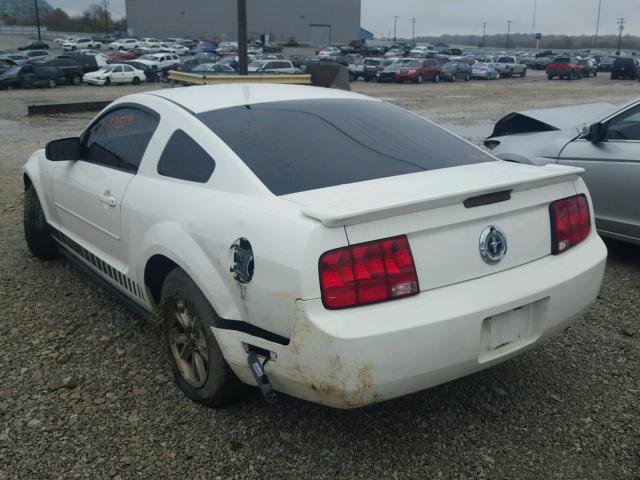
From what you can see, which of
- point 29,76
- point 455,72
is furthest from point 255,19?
point 29,76

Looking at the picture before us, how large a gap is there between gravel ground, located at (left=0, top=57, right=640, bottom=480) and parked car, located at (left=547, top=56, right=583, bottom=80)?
158ft

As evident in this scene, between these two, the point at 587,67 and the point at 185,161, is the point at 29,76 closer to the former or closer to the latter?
the point at 185,161

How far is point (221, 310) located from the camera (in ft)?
8.82

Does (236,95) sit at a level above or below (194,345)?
above

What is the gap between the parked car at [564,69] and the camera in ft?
155

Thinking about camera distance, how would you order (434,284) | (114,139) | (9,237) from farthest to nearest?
(9,237) < (114,139) < (434,284)

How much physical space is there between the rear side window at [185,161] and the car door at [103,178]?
287mm

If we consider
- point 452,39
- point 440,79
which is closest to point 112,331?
point 440,79

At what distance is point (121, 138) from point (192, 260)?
1395mm

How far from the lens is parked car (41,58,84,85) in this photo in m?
34.2

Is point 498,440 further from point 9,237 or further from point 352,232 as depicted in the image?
point 9,237

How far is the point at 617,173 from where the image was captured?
16.5 feet

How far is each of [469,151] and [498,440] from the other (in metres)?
1.53

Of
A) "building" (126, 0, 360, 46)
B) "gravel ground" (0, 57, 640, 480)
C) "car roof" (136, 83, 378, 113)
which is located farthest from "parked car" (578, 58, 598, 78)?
"gravel ground" (0, 57, 640, 480)
